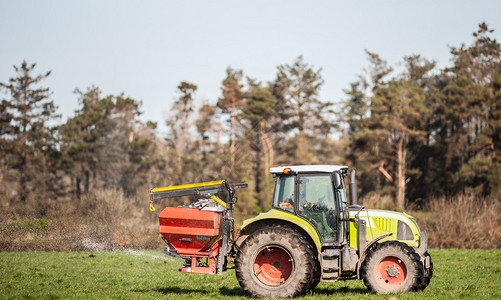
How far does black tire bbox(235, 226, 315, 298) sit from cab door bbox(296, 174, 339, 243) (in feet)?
1.68

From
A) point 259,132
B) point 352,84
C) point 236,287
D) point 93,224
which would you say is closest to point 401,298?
point 236,287

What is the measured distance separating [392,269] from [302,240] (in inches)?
80.0

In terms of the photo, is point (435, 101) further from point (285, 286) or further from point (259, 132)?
point (285, 286)

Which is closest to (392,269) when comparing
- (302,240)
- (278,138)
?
(302,240)

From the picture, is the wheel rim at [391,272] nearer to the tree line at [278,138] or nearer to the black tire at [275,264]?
the black tire at [275,264]

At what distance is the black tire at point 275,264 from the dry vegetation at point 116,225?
17448 millimetres

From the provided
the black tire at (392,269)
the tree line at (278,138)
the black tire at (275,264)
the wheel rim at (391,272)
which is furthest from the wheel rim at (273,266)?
the tree line at (278,138)

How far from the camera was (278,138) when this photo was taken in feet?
214

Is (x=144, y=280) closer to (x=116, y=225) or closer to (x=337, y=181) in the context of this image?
(x=337, y=181)

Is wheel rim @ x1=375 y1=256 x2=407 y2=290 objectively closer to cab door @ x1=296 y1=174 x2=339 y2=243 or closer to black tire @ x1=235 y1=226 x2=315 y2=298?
cab door @ x1=296 y1=174 x2=339 y2=243

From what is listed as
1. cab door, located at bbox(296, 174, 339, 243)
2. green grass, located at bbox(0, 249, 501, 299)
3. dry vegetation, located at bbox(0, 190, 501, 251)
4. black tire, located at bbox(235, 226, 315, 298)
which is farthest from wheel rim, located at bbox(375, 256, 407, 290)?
dry vegetation, located at bbox(0, 190, 501, 251)

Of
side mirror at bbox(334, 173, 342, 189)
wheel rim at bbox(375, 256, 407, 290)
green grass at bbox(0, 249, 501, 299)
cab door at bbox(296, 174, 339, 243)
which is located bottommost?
green grass at bbox(0, 249, 501, 299)

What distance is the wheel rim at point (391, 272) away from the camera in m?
12.2

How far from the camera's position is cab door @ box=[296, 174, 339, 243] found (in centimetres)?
1251
